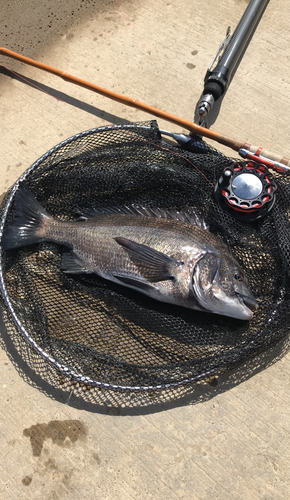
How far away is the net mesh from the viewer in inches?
94.7

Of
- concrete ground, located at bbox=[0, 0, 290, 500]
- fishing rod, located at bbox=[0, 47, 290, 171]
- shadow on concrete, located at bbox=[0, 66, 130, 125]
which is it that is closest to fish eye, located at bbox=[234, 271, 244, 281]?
concrete ground, located at bbox=[0, 0, 290, 500]

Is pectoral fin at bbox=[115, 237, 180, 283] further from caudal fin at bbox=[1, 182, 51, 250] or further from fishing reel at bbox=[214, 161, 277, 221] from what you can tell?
caudal fin at bbox=[1, 182, 51, 250]

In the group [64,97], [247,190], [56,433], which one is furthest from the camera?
[64,97]

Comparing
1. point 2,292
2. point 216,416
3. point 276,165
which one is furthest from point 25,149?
point 216,416

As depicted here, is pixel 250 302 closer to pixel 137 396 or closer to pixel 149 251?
pixel 149 251

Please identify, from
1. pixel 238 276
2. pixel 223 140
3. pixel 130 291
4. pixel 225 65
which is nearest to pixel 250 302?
pixel 238 276

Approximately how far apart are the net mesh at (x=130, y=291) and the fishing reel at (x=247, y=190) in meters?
0.09

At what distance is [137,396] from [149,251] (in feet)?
3.61

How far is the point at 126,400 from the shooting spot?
2.59 metres

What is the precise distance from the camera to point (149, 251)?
2393 millimetres

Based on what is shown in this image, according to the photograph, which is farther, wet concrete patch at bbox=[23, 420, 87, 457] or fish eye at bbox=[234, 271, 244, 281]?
wet concrete patch at bbox=[23, 420, 87, 457]

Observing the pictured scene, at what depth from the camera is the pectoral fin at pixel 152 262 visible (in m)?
2.39

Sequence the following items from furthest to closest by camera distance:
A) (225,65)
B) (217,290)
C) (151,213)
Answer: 1. (225,65)
2. (151,213)
3. (217,290)

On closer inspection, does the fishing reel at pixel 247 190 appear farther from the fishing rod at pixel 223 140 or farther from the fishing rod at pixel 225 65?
the fishing rod at pixel 225 65
